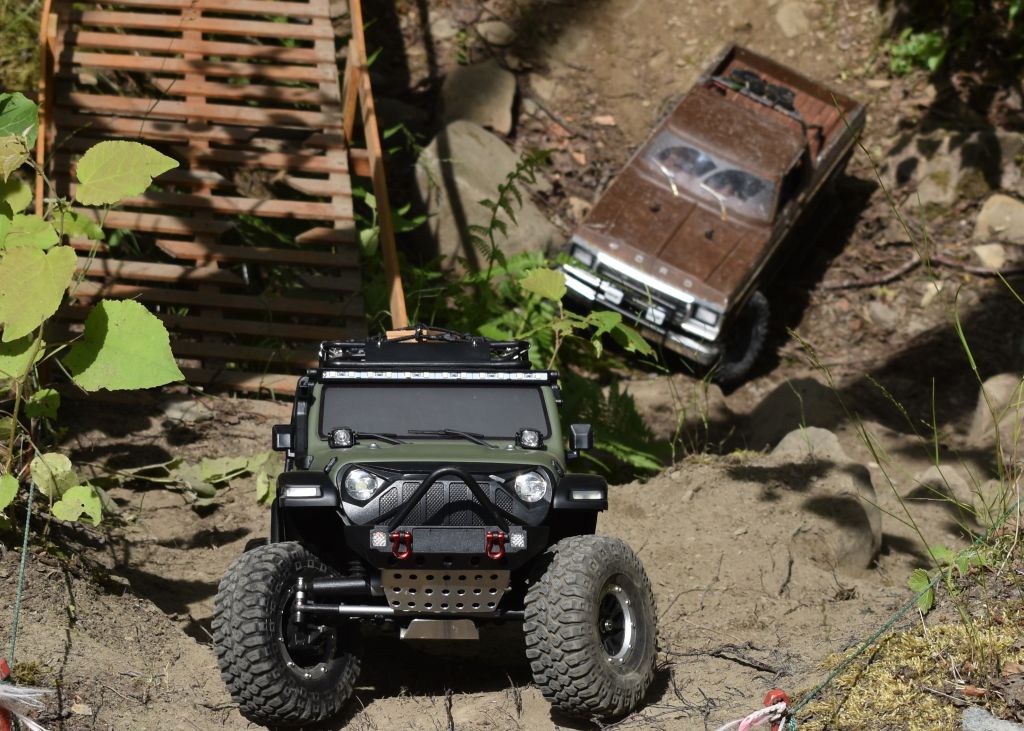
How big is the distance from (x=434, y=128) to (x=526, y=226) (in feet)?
6.89

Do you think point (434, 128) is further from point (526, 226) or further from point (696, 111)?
point (696, 111)

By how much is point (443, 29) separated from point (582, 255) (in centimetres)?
483

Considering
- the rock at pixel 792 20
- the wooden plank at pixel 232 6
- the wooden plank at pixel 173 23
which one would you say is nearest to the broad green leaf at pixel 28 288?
the wooden plank at pixel 173 23

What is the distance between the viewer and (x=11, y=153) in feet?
17.1

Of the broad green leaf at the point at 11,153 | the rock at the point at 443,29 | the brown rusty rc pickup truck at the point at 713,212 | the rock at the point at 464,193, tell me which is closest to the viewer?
the broad green leaf at the point at 11,153

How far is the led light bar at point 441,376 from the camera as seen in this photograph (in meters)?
5.59

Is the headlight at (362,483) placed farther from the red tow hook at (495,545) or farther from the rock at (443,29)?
the rock at (443,29)

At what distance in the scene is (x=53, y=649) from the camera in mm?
4887

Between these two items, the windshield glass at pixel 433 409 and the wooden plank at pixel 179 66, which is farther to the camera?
the wooden plank at pixel 179 66

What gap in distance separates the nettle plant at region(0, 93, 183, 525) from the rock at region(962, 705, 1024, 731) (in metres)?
3.36

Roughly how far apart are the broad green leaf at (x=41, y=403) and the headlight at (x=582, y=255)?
585 centimetres

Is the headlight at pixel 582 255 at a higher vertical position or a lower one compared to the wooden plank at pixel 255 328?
lower

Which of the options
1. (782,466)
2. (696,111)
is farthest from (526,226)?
(782,466)

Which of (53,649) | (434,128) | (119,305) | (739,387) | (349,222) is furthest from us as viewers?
(434,128)
